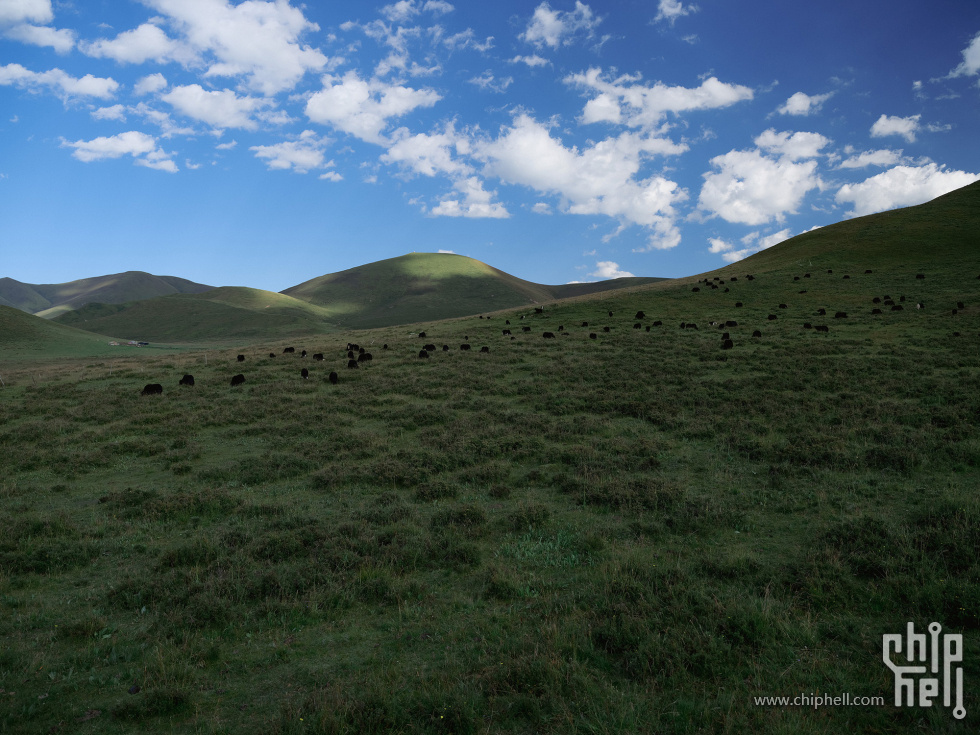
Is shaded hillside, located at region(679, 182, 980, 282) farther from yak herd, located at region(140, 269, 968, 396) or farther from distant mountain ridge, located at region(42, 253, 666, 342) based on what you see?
distant mountain ridge, located at region(42, 253, 666, 342)

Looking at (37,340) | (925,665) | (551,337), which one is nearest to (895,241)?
(551,337)

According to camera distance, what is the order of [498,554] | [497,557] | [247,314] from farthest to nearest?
[247,314] < [498,554] < [497,557]

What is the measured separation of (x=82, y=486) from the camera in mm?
13289

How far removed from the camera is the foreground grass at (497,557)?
5395 millimetres

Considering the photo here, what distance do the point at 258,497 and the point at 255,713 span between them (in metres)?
7.48

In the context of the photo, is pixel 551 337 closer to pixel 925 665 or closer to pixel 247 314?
pixel 925 665

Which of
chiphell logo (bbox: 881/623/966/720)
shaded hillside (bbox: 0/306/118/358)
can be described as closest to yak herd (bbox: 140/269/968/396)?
chiphell logo (bbox: 881/623/966/720)

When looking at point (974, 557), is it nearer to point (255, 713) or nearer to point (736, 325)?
point (255, 713)

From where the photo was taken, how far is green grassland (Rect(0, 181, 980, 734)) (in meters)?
5.39

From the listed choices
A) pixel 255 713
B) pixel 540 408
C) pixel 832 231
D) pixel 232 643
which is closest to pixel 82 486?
pixel 232 643

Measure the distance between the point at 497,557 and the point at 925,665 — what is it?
583 centimetres

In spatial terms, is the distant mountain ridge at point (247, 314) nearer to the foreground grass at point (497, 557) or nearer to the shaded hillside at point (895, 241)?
the shaded hillside at point (895, 241)

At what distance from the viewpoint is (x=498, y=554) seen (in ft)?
29.3

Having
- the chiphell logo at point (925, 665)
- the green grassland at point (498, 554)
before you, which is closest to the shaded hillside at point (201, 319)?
the green grassland at point (498, 554)
